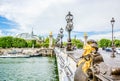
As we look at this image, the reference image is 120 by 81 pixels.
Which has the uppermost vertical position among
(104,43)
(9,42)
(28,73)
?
(9,42)

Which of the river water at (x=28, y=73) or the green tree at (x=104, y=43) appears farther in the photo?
the green tree at (x=104, y=43)

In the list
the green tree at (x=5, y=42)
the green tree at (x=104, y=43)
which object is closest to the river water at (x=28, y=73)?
the green tree at (x=5, y=42)

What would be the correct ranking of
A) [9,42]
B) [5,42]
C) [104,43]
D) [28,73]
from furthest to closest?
[9,42], [5,42], [104,43], [28,73]

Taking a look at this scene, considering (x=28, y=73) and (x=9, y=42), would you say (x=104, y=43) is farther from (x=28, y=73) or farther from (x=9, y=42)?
(x=28, y=73)

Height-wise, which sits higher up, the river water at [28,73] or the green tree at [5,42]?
the green tree at [5,42]

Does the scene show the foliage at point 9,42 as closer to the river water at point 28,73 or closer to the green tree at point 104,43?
the green tree at point 104,43

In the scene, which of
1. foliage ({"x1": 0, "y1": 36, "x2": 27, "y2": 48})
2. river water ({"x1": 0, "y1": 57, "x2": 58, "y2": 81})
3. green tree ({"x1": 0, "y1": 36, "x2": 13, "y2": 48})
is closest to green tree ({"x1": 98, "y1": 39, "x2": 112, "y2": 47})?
foliage ({"x1": 0, "y1": 36, "x2": 27, "y2": 48})

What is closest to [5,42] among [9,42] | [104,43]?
[9,42]

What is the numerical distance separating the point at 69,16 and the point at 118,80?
27.8 m

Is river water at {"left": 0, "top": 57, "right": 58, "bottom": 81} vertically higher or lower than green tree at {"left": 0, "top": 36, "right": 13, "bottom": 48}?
lower

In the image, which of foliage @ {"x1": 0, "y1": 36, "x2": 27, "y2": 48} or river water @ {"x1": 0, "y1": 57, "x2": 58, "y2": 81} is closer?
river water @ {"x1": 0, "y1": 57, "x2": 58, "y2": 81}

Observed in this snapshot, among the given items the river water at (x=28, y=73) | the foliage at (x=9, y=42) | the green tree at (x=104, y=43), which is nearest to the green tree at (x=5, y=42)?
the foliage at (x=9, y=42)

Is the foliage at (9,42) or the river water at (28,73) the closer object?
the river water at (28,73)

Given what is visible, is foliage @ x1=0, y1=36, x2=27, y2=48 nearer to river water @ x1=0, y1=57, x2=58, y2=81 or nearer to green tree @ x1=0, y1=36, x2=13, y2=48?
green tree @ x1=0, y1=36, x2=13, y2=48
